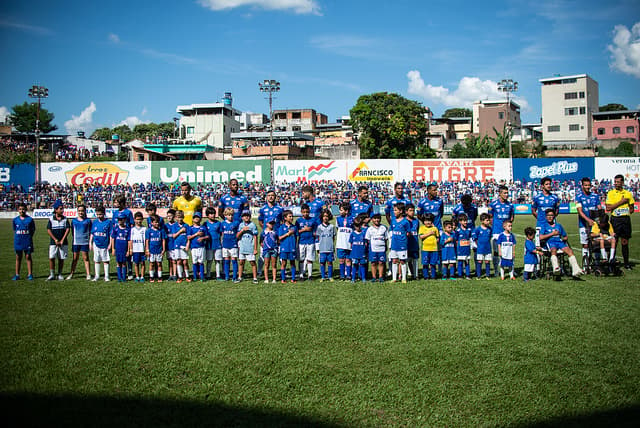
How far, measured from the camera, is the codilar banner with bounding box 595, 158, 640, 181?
134 ft

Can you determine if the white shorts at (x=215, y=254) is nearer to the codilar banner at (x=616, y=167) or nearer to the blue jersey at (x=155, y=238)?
the blue jersey at (x=155, y=238)

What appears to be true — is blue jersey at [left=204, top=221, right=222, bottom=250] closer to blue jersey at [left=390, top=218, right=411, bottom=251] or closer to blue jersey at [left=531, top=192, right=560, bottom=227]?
blue jersey at [left=390, top=218, right=411, bottom=251]

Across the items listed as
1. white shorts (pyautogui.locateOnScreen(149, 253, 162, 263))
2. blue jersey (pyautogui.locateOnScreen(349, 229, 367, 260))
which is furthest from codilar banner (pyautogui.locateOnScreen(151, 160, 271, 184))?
blue jersey (pyautogui.locateOnScreen(349, 229, 367, 260))

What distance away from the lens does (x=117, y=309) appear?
7.94 meters

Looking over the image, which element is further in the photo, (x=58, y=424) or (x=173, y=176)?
(x=173, y=176)

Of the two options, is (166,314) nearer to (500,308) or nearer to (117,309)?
(117,309)

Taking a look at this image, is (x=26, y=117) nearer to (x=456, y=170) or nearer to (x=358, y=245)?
(x=456, y=170)

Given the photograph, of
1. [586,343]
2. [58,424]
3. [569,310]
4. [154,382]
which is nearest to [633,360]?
[586,343]

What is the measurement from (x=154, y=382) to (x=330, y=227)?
6.45 meters

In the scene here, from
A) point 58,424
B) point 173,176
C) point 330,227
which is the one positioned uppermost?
point 173,176

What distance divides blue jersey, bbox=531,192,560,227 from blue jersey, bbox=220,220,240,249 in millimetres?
7066

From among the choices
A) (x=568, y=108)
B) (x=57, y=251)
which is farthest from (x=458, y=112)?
(x=57, y=251)

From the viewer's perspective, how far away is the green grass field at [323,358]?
4.34 m

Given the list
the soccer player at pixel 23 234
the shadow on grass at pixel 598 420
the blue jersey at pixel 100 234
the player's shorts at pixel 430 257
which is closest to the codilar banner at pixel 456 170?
the player's shorts at pixel 430 257
